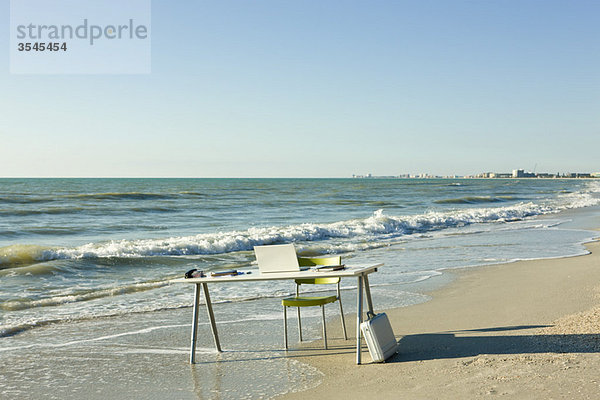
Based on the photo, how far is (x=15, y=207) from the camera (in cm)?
3350

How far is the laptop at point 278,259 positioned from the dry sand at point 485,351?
93 cm

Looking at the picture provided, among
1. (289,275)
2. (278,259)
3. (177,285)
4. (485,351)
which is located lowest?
(177,285)

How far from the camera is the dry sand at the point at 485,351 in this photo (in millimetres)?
4293

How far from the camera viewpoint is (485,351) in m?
5.34

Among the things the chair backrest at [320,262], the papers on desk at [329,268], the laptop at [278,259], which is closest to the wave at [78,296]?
the chair backrest at [320,262]

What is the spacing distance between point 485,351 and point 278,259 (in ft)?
7.12

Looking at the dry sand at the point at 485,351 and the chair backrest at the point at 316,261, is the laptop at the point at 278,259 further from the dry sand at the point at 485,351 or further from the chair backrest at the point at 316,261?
the dry sand at the point at 485,351

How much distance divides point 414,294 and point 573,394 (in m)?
5.05

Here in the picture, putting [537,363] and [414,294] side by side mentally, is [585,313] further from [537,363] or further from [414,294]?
[414,294]

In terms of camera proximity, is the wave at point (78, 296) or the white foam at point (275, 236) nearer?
the wave at point (78, 296)

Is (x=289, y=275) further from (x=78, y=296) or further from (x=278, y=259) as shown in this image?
(x=78, y=296)

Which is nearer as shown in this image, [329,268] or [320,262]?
[329,268]

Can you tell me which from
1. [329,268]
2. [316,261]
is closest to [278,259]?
[329,268]

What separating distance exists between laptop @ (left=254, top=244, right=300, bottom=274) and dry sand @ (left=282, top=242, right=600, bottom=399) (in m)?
0.93
